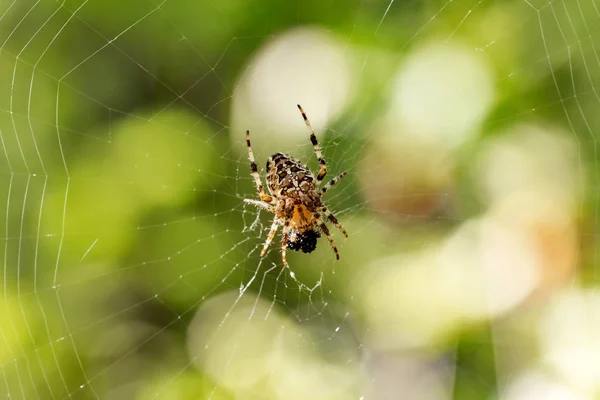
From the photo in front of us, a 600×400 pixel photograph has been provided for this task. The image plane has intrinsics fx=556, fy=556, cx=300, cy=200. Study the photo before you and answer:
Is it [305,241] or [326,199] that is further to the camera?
[326,199]

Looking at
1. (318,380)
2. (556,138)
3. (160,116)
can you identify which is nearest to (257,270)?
(318,380)

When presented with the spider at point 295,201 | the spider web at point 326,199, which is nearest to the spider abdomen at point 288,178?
the spider at point 295,201

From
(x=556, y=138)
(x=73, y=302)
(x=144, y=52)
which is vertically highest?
(x=144, y=52)

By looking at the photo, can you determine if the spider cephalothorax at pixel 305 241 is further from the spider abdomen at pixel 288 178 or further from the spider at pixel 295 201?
the spider abdomen at pixel 288 178

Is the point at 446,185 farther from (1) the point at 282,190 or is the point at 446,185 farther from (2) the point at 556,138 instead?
(1) the point at 282,190

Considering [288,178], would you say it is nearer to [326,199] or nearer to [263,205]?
[263,205]

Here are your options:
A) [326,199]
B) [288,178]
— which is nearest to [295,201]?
[288,178]
